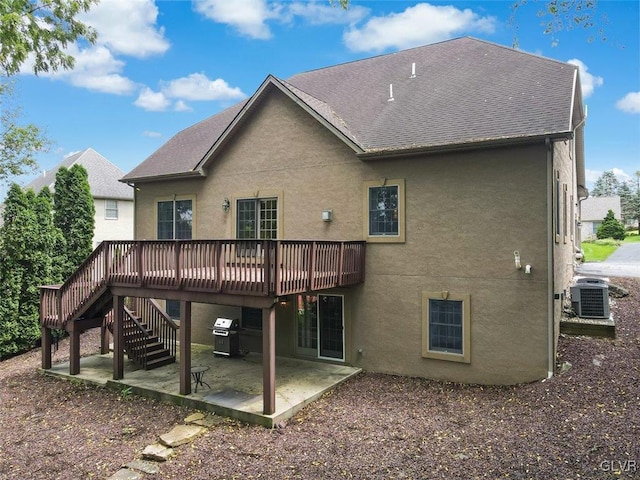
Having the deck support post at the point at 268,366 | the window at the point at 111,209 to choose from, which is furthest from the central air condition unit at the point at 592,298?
the window at the point at 111,209

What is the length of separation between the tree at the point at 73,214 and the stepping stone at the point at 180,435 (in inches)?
468

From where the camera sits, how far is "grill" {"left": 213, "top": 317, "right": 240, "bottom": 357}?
11.7m

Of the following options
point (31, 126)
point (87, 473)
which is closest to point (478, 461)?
point (87, 473)

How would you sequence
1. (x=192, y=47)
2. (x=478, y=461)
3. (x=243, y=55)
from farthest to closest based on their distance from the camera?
1. (x=243, y=55)
2. (x=192, y=47)
3. (x=478, y=461)

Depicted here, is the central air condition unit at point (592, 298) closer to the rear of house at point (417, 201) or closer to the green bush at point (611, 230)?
the rear of house at point (417, 201)

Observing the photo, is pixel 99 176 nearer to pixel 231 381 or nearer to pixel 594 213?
pixel 231 381

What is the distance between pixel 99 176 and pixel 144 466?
2549cm

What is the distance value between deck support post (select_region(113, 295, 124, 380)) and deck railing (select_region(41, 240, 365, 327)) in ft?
1.80

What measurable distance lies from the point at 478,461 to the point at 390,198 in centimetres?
606

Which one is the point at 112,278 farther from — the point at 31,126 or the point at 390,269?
the point at 31,126

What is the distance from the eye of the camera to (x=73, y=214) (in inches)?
666

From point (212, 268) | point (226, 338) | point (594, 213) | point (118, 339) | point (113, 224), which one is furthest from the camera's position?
point (594, 213)

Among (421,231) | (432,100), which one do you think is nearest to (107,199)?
(432,100)

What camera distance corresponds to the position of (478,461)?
582 cm
